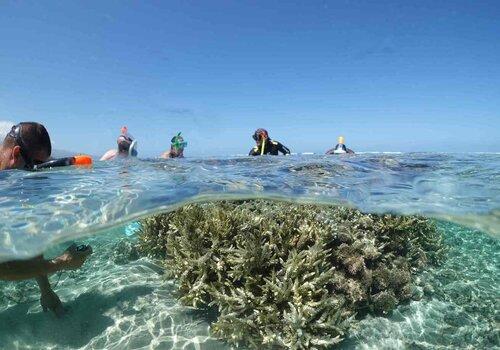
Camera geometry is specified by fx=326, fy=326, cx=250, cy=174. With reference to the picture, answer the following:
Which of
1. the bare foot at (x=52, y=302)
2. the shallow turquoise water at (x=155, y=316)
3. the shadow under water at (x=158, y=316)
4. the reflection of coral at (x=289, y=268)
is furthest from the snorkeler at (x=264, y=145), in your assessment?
the bare foot at (x=52, y=302)

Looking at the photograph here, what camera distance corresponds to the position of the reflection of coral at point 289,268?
5.57 meters

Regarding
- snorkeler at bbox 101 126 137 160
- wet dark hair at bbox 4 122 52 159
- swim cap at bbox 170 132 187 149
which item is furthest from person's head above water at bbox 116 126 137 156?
wet dark hair at bbox 4 122 52 159

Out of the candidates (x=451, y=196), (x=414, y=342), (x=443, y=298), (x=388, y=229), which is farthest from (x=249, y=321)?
(x=451, y=196)

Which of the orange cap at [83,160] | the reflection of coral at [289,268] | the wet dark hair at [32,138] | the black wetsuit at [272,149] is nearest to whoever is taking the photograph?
the reflection of coral at [289,268]

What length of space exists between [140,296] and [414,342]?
573cm

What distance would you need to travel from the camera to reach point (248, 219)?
→ 23.0 ft

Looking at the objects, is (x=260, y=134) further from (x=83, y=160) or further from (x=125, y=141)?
(x=83, y=160)

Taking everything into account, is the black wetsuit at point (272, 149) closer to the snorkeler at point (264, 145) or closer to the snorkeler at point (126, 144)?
the snorkeler at point (264, 145)

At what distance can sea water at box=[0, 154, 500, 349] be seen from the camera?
6.34 m

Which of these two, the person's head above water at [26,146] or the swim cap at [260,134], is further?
the swim cap at [260,134]

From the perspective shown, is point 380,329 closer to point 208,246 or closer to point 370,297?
point 370,297

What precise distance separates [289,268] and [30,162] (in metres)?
5.25


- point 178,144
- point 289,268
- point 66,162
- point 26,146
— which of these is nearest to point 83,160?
point 66,162

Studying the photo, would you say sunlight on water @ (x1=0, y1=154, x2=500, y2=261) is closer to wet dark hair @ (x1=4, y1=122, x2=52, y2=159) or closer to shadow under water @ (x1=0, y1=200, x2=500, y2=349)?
shadow under water @ (x1=0, y1=200, x2=500, y2=349)
